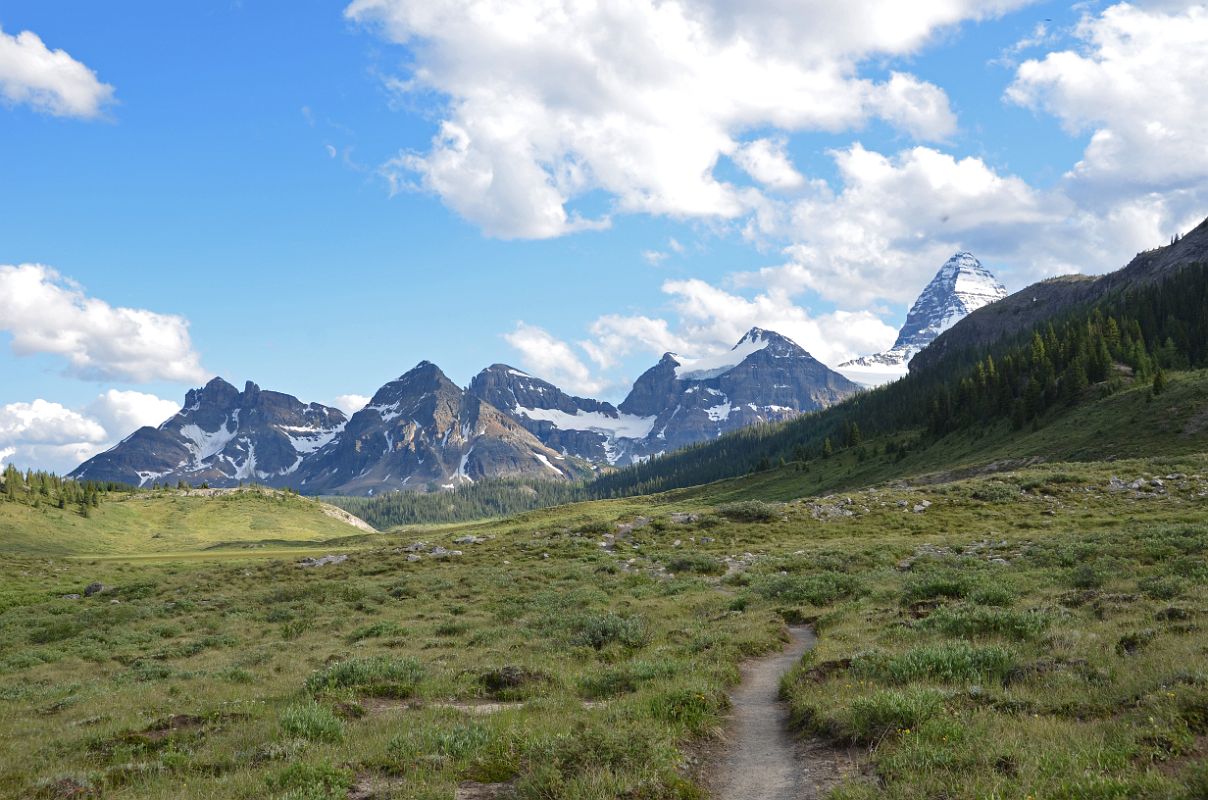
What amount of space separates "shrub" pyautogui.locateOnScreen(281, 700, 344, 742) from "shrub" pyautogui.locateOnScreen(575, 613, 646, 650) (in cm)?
934

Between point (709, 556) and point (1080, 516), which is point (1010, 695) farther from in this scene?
Answer: point (1080, 516)

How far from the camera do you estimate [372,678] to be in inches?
657

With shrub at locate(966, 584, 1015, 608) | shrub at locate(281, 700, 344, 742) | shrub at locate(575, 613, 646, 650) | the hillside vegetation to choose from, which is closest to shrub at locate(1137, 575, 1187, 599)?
shrub at locate(966, 584, 1015, 608)

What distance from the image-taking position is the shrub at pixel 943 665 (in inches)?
495

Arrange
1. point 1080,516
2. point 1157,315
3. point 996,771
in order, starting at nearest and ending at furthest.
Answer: point 996,771 < point 1080,516 < point 1157,315

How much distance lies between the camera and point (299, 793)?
881 cm

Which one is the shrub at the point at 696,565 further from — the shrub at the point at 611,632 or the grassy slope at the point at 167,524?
the grassy slope at the point at 167,524

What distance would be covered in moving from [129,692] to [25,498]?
14627 centimetres

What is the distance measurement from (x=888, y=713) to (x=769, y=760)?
6.72 feet

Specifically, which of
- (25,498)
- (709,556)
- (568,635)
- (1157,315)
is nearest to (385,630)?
(568,635)

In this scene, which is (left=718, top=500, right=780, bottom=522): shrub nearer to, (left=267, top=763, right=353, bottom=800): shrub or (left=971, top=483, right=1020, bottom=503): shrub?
(left=971, top=483, right=1020, bottom=503): shrub

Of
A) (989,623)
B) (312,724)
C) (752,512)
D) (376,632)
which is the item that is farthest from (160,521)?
(989,623)

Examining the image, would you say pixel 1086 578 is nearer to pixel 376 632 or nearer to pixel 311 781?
pixel 311 781

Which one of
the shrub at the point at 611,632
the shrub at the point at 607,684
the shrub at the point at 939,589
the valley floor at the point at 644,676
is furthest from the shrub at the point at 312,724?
the shrub at the point at 939,589
